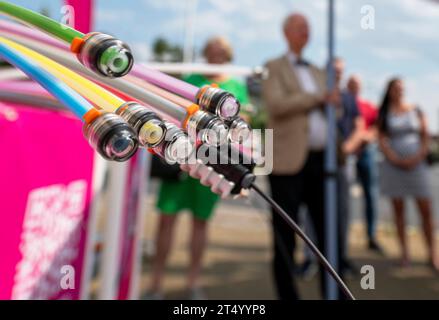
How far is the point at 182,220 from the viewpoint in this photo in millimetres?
4930

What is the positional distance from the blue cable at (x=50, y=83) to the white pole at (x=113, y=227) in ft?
3.17

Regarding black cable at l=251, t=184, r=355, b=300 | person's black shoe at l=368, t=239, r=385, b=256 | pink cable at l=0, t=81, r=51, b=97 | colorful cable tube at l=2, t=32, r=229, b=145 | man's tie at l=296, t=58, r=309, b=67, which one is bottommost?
black cable at l=251, t=184, r=355, b=300

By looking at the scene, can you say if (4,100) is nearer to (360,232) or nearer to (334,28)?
(334,28)

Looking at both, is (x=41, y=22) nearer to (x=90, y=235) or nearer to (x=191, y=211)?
(x=90, y=235)

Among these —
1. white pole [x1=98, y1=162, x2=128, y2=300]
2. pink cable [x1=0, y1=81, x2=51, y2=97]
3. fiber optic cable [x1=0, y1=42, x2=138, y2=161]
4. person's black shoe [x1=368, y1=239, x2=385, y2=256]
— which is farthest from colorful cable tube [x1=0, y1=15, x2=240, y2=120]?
person's black shoe [x1=368, y1=239, x2=385, y2=256]

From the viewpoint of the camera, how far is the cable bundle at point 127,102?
0.50 meters

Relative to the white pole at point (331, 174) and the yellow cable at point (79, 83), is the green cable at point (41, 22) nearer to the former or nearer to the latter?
the yellow cable at point (79, 83)

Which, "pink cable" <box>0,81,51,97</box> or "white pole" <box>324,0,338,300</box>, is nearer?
"pink cable" <box>0,81,51,97</box>

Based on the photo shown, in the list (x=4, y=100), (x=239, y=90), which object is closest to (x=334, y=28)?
(x=239, y=90)

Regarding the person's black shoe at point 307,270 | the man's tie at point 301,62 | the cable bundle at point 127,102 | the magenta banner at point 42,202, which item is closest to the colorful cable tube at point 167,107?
the cable bundle at point 127,102

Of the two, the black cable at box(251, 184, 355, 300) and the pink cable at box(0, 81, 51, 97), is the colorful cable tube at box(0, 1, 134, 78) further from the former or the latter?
the pink cable at box(0, 81, 51, 97)

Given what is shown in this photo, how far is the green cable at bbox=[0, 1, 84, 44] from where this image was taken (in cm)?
57
